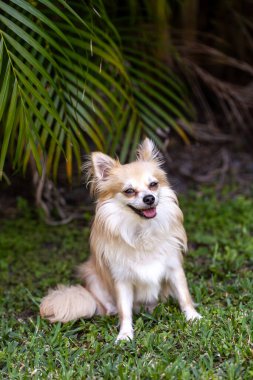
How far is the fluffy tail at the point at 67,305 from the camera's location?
4078mm

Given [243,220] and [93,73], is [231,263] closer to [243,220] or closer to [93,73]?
[243,220]

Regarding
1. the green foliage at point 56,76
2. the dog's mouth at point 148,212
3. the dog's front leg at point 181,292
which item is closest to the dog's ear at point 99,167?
the green foliage at point 56,76

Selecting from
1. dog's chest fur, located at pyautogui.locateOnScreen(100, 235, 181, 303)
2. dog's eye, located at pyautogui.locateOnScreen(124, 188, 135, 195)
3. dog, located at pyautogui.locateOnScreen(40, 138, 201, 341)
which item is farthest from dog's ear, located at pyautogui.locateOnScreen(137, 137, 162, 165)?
dog's chest fur, located at pyautogui.locateOnScreen(100, 235, 181, 303)

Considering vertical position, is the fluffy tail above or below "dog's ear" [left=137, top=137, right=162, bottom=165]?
below

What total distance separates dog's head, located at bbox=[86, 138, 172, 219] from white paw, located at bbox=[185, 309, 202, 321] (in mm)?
700

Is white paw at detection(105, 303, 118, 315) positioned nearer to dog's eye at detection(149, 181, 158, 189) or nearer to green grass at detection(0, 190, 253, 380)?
green grass at detection(0, 190, 253, 380)

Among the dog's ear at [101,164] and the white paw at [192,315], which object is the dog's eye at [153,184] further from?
the white paw at [192,315]

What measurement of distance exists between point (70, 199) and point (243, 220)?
1887mm

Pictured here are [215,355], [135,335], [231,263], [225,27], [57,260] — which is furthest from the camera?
[225,27]

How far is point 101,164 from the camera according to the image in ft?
13.1

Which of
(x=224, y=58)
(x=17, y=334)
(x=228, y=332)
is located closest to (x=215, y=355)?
(x=228, y=332)

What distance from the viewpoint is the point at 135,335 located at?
12.6 feet

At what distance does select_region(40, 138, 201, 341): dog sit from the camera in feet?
12.8

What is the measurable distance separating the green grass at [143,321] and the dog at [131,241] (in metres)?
0.12
